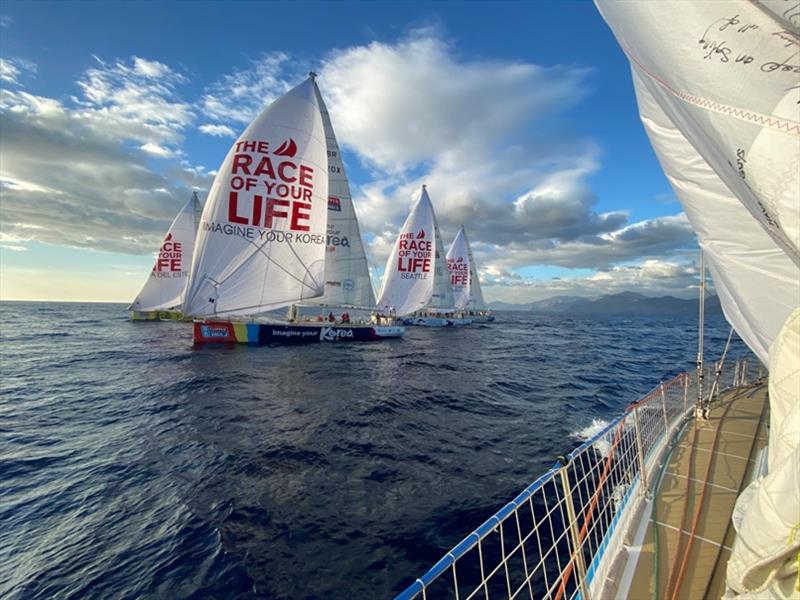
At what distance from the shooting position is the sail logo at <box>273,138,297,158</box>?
21.0 metres

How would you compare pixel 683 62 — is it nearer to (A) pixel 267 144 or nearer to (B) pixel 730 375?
(B) pixel 730 375

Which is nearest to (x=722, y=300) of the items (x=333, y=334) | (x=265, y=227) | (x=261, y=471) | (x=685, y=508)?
(x=685, y=508)

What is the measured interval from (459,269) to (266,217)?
1463 inches

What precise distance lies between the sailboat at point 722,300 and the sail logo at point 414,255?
32765mm

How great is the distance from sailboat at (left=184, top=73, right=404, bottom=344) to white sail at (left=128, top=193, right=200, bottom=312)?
1959 cm

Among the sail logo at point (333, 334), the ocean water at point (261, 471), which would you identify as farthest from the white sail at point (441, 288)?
the ocean water at point (261, 471)

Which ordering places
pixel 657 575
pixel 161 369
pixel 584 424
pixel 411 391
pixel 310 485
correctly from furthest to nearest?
pixel 161 369, pixel 411 391, pixel 584 424, pixel 310 485, pixel 657 575

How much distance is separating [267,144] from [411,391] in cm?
1724

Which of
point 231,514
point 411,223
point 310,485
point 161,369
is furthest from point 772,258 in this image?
point 411,223

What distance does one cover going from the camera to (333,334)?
2534 centimetres

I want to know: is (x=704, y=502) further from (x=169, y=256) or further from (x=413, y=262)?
(x=169, y=256)

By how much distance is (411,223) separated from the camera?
37.2m

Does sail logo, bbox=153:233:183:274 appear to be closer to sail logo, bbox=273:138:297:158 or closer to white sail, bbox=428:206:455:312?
sail logo, bbox=273:138:297:158

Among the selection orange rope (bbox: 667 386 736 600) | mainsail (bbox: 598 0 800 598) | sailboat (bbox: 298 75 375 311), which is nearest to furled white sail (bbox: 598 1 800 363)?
mainsail (bbox: 598 0 800 598)
